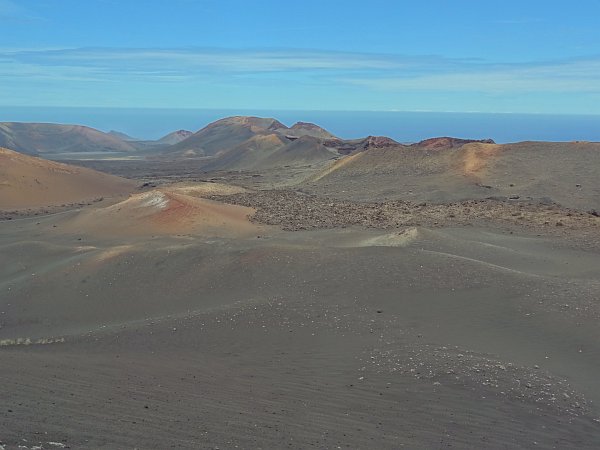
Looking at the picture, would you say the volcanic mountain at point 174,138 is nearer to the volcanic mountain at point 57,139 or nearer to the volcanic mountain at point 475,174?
Answer: the volcanic mountain at point 57,139

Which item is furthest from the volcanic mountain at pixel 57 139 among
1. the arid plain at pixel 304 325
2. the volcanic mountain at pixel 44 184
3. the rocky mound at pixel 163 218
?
the arid plain at pixel 304 325

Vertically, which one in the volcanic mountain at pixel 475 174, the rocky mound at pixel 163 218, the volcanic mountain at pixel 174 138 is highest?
the volcanic mountain at pixel 174 138

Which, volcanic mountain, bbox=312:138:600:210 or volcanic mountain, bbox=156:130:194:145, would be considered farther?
volcanic mountain, bbox=156:130:194:145

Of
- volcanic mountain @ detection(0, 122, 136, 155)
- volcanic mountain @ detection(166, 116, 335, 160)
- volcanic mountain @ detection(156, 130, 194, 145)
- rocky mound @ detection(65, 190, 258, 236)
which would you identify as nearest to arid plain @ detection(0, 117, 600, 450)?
rocky mound @ detection(65, 190, 258, 236)

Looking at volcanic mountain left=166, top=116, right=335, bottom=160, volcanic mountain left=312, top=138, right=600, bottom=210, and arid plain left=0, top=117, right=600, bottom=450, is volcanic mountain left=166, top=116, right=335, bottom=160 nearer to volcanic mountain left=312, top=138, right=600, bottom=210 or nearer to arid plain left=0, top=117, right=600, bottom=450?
volcanic mountain left=312, top=138, right=600, bottom=210

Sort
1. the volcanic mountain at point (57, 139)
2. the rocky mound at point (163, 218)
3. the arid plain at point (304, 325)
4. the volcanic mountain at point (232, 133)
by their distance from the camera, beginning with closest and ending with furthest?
the arid plain at point (304, 325) → the rocky mound at point (163, 218) → the volcanic mountain at point (232, 133) → the volcanic mountain at point (57, 139)

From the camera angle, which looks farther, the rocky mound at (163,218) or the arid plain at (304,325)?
the rocky mound at (163,218)

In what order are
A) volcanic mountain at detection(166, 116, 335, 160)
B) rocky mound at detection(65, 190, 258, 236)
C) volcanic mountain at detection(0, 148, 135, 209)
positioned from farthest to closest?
volcanic mountain at detection(166, 116, 335, 160) < volcanic mountain at detection(0, 148, 135, 209) < rocky mound at detection(65, 190, 258, 236)

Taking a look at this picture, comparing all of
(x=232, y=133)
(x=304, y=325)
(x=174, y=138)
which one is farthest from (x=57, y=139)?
(x=304, y=325)
